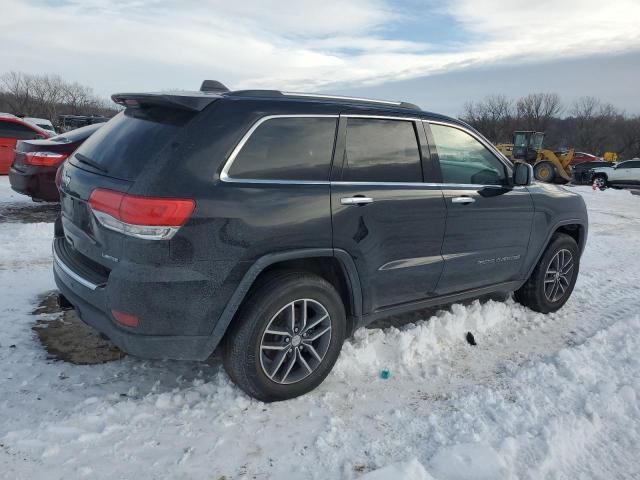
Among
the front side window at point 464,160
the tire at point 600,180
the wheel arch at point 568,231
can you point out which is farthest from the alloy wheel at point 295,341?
the tire at point 600,180

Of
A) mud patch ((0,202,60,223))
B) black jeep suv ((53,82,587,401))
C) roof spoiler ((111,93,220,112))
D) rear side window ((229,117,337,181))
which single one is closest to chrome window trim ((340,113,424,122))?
black jeep suv ((53,82,587,401))

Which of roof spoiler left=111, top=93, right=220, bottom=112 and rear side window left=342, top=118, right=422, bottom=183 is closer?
roof spoiler left=111, top=93, right=220, bottom=112

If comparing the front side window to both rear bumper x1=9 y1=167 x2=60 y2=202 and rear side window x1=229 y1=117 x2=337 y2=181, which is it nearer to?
rear side window x1=229 y1=117 x2=337 y2=181

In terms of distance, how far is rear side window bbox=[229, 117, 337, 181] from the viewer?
2947 mm

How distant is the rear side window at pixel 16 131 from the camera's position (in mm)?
11969

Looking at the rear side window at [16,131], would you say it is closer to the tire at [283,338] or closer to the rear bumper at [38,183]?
the rear bumper at [38,183]

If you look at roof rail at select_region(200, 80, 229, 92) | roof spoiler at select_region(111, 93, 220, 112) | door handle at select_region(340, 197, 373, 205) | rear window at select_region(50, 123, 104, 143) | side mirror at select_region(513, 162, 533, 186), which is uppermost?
roof rail at select_region(200, 80, 229, 92)

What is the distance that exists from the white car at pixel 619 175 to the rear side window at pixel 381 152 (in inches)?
961

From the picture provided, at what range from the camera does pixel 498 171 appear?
14.4 feet

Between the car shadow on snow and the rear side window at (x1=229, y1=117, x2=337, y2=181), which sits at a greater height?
the rear side window at (x1=229, y1=117, x2=337, y2=181)

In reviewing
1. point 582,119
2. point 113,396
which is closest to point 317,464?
point 113,396

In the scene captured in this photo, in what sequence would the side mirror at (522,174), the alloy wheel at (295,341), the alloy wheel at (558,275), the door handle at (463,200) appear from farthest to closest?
the alloy wheel at (558,275)
the side mirror at (522,174)
the door handle at (463,200)
the alloy wheel at (295,341)

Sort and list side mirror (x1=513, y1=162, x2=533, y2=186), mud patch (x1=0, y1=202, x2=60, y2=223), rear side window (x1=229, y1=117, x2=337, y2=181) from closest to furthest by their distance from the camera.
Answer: rear side window (x1=229, y1=117, x2=337, y2=181) < side mirror (x1=513, y1=162, x2=533, y2=186) < mud patch (x1=0, y1=202, x2=60, y2=223)

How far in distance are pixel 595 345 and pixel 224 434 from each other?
10.0 ft
